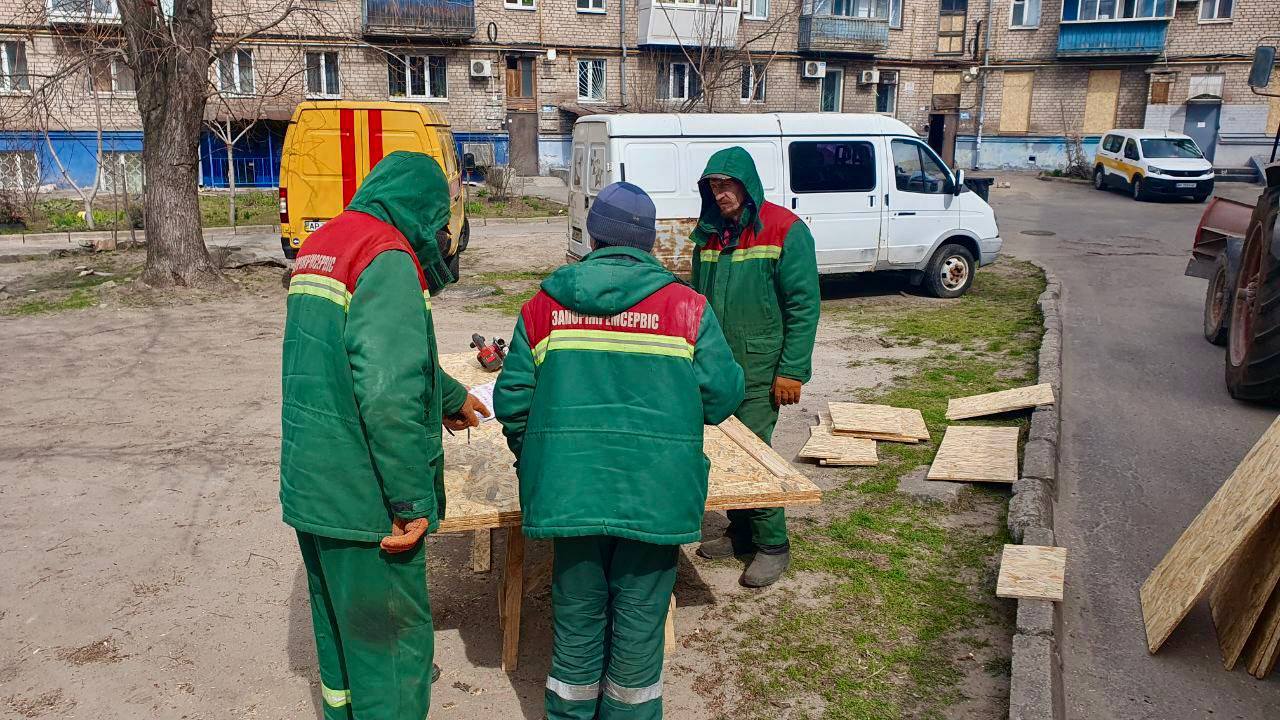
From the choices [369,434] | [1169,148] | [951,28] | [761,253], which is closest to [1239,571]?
[761,253]

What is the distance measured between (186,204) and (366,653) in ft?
35.9

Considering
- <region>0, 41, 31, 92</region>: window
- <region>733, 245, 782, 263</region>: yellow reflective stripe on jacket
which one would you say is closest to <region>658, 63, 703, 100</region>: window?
<region>0, 41, 31, 92</region>: window

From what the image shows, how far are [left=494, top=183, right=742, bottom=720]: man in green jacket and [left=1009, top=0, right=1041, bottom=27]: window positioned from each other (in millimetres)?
38704

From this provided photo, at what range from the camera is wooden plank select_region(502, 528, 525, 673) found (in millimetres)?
4059

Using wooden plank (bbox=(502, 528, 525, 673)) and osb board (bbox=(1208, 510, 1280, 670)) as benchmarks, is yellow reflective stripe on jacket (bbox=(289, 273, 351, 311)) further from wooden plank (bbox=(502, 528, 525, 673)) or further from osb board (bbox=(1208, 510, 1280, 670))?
osb board (bbox=(1208, 510, 1280, 670))

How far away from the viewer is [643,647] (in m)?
3.09

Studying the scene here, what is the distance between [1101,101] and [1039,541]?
3617 centimetres

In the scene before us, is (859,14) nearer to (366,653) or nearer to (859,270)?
(859,270)

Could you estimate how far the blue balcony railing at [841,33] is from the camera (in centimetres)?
3475

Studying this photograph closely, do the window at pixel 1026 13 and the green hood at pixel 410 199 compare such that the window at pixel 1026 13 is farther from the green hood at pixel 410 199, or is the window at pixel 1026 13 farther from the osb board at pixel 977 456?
the green hood at pixel 410 199

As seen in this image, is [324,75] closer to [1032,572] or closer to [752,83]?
[752,83]

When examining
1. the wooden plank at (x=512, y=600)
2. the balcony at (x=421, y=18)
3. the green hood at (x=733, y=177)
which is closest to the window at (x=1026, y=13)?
the balcony at (x=421, y=18)

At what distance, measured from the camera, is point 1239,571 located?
4.21 meters

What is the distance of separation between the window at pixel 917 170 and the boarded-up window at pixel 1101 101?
1103 inches
